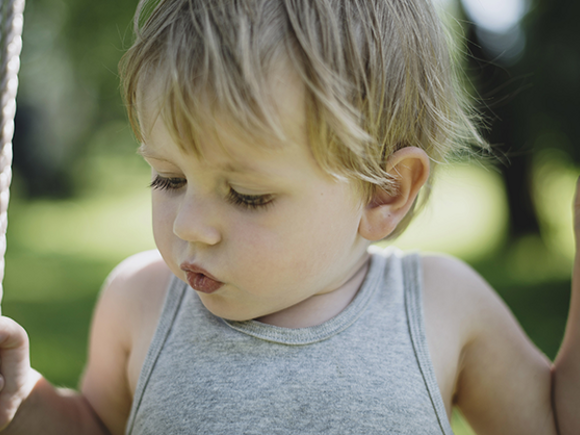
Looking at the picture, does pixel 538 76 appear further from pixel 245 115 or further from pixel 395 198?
pixel 245 115

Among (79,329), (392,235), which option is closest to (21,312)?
(79,329)

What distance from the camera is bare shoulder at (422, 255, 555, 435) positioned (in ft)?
3.50

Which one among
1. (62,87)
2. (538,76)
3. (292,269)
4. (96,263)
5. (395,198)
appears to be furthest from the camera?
(62,87)

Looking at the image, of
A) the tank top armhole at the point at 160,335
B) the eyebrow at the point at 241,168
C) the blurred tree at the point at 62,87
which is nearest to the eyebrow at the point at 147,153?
the eyebrow at the point at 241,168

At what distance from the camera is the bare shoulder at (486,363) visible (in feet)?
3.50

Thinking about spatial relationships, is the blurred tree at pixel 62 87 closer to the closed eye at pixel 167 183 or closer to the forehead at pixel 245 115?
the closed eye at pixel 167 183

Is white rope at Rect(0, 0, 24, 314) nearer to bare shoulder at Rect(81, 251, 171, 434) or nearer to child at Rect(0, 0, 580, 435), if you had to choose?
child at Rect(0, 0, 580, 435)

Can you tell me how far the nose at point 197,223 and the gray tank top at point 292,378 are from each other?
9.3 inches

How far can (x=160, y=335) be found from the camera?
107cm

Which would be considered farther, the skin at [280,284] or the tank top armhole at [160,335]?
the tank top armhole at [160,335]

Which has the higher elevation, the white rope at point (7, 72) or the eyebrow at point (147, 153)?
the white rope at point (7, 72)

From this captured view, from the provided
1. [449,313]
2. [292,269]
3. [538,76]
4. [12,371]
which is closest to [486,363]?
[449,313]

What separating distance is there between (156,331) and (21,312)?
2.74 m

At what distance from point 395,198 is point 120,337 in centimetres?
65
